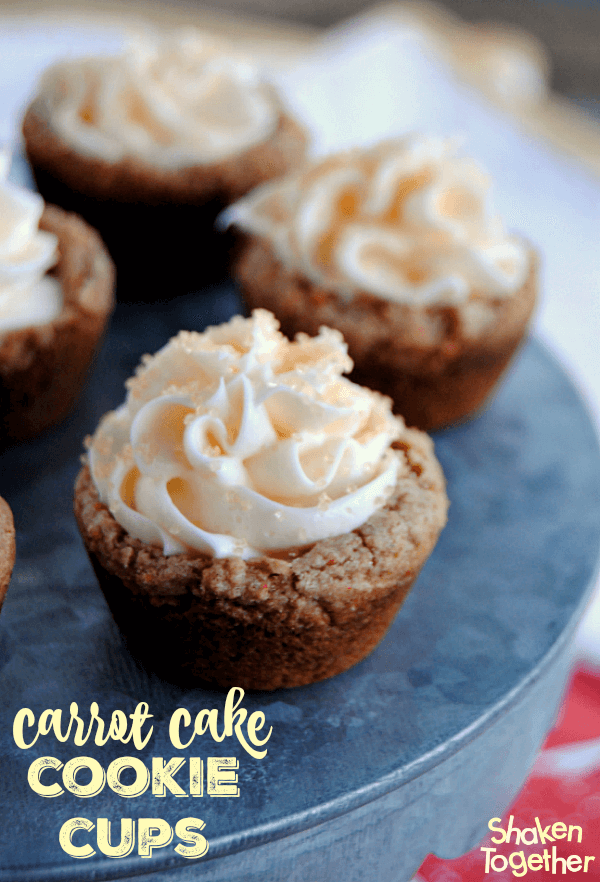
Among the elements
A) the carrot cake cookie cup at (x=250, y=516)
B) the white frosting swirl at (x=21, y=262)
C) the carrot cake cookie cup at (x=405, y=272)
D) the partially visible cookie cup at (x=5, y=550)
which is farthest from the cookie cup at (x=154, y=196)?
the partially visible cookie cup at (x=5, y=550)

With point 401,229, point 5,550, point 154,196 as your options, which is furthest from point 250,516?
point 154,196

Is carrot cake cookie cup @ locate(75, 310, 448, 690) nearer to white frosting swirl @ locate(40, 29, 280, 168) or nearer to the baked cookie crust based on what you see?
the baked cookie crust

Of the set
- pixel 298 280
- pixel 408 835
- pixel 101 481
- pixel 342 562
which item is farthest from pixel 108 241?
pixel 408 835

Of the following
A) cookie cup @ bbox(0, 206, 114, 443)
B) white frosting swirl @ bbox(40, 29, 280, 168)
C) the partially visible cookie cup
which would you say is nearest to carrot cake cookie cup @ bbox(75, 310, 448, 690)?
the partially visible cookie cup

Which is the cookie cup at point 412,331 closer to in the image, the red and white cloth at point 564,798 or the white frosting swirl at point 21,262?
the white frosting swirl at point 21,262

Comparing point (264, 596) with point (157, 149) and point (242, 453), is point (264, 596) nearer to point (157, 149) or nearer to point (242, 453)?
point (242, 453)

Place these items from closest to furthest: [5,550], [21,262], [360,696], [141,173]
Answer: [5,550]
[360,696]
[21,262]
[141,173]
